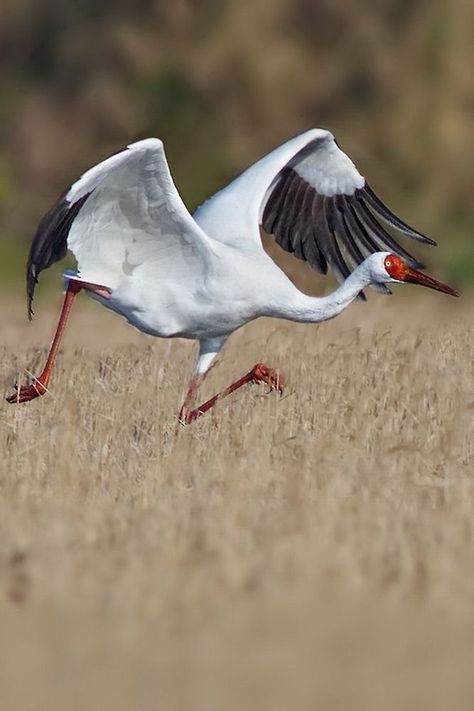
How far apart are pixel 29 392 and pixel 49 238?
744 millimetres

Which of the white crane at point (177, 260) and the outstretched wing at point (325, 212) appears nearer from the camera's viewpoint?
the white crane at point (177, 260)

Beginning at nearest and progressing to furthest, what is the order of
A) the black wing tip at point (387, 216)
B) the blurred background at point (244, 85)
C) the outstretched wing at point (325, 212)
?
the black wing tip at point (387, 216), the outstretched wing at point (325, 212), the blurred background at point (244, 85)

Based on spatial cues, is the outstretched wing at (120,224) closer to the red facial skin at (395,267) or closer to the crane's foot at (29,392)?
the crane's foot at (29,392)

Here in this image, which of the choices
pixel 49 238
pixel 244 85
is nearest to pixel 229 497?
pixel 49 238

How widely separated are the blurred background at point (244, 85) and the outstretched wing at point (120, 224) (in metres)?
14.4

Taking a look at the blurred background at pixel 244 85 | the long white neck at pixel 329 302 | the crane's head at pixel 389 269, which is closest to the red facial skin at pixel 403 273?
the crane's head at pixel 389 269

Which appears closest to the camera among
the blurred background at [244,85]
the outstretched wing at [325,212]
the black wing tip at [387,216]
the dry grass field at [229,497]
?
the dry grass field at [229,497]

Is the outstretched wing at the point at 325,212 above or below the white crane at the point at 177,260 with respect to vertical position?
above

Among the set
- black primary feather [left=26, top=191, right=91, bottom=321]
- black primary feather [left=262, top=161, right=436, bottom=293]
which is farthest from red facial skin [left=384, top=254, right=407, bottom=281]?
black primary feather [left=26, top=191, right=91, bottom=321]

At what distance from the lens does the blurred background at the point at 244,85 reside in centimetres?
2409

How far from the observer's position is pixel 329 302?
27.5ft

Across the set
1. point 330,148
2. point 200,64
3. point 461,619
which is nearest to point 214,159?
point 200,64

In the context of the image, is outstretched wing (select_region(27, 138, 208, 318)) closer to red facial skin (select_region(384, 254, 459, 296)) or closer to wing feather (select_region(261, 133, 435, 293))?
red facial skin (select_region(384, 254, 459, 296))

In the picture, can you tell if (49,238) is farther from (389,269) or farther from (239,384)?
(389,269)
